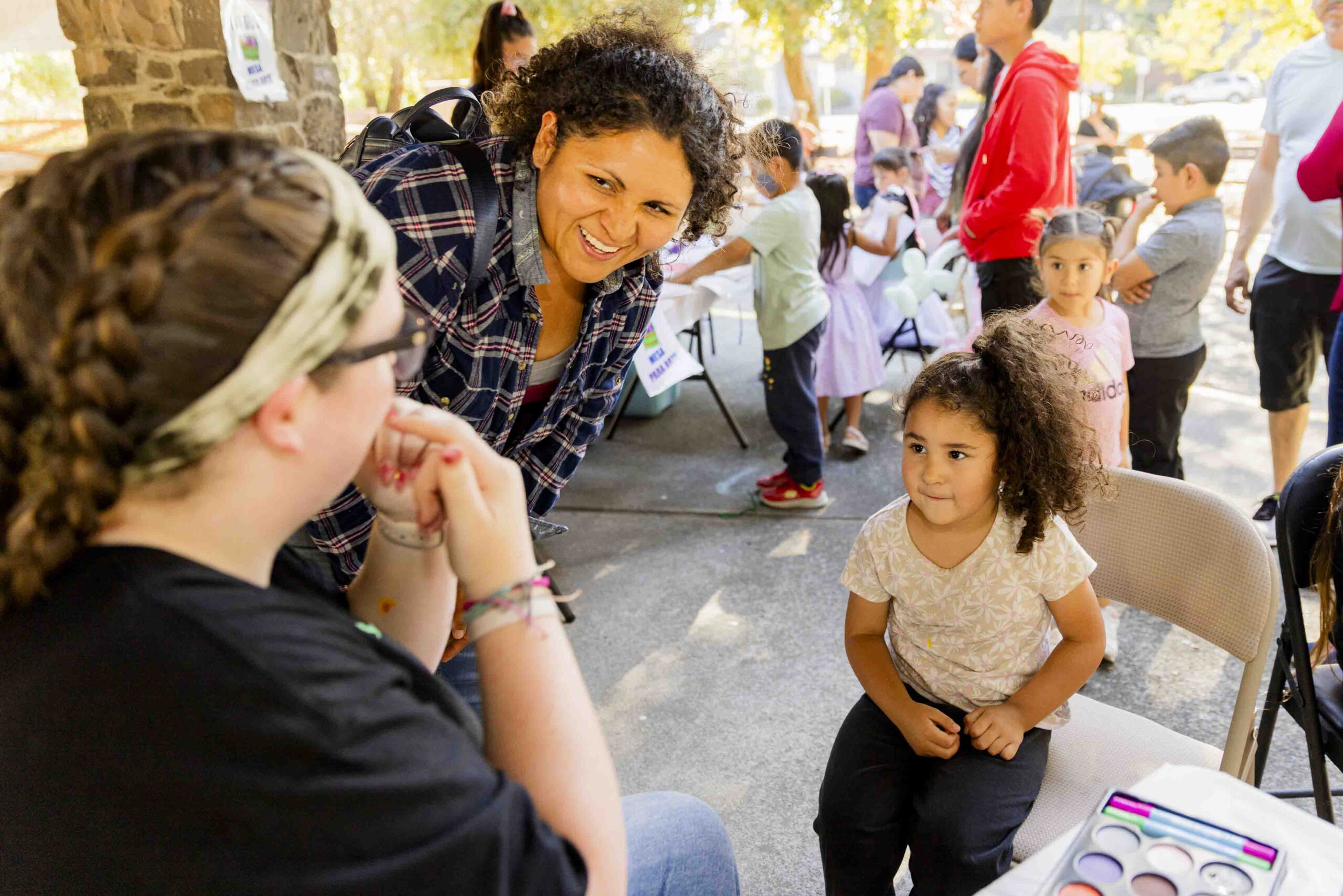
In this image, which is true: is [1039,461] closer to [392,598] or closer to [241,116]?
[392,598]

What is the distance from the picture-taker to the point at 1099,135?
18.7ft

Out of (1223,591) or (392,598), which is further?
(1223,591)

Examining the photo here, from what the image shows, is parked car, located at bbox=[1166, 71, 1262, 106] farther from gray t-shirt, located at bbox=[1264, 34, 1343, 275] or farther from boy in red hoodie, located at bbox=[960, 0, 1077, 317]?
boy in red hoodie, located at bbox=[960, 0, 1077, 317]

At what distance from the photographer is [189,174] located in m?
0.69

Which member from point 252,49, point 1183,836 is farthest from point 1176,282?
point 252,49

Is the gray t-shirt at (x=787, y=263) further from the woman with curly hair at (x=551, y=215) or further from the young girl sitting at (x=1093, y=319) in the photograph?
the woman with curly hair at (x=551, y=215)

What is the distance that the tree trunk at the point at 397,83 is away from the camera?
1256 cm

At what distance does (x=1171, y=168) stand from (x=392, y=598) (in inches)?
121

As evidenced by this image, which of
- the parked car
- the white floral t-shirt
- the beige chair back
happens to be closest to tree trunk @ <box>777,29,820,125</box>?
the beige chair back

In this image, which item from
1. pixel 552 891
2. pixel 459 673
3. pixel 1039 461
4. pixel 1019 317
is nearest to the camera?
pixel 552 891

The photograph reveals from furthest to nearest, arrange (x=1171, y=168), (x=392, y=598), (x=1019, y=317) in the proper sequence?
(x=1171, y=168), (x=1019, y=317), (x=392, y=598)

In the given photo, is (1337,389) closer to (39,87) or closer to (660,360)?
(660,360)

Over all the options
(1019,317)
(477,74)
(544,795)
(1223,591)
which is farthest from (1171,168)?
(544,795)

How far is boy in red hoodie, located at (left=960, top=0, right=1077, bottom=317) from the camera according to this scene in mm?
3334
